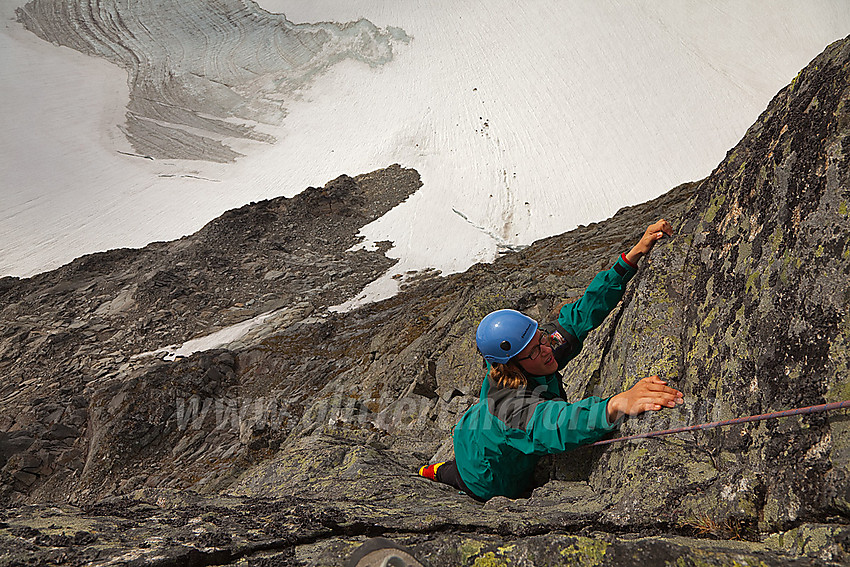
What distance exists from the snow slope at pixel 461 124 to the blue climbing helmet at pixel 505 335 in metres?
23.1

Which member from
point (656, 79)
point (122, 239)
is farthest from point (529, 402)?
point (656, 79)

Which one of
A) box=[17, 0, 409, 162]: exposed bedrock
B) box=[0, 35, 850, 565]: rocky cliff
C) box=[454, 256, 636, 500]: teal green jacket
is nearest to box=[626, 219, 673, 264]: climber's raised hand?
box=[454, 256, 636, 500]: teal green jacket

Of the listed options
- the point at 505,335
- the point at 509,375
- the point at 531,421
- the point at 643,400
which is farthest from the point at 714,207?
the point at 531,421

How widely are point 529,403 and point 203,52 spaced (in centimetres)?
6139

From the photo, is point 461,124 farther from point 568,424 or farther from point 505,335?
point 568,424

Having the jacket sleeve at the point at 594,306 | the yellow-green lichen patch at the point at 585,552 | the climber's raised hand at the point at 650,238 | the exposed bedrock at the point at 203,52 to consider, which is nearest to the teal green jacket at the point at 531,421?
the jacket sleeve at the point at 594,306

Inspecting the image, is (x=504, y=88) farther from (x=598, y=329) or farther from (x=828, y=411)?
(x=828, y=411)

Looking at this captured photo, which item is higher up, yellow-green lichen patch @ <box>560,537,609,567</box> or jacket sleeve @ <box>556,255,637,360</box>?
jacket sleeve @ <box>556,255,637,360</box>

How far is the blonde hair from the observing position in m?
4.46

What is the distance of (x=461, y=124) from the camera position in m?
44.3

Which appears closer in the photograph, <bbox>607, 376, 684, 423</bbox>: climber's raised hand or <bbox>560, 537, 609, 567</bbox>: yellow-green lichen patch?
<bbox>560, 537, 609, 567</bbox>: yellow-green lichen patch

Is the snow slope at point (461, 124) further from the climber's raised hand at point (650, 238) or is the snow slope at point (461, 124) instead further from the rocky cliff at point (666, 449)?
the climber's raised hand at point (650, 238)

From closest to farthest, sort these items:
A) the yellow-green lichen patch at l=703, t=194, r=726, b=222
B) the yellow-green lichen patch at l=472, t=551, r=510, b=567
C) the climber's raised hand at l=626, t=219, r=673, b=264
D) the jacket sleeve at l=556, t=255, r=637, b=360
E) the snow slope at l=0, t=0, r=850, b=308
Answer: the yellow-green lichen patch at l=472, t=551, r=510, b=567 → the yellow-green lichen patch at l=703, t=194, r=726, b=222 → the climber's raised hand at l=626, t=219, r=673, b=264 → the jacket sleeve at l=556, t=255, r=637, b=360 → the snow slope at l=0, t=0, r=850, b=308

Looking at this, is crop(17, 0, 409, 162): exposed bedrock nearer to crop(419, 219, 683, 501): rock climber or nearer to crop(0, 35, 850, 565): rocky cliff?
crop(0, 35, 850, 565): rocky cliff
